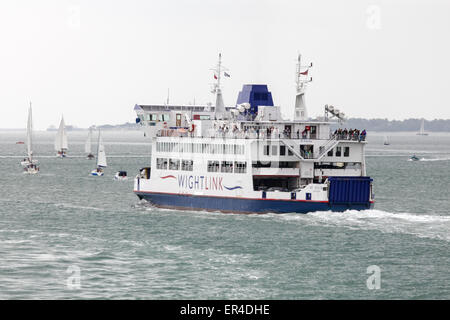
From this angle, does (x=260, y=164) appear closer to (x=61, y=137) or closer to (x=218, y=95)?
(x=218, y=95)

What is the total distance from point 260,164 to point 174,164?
355 inches

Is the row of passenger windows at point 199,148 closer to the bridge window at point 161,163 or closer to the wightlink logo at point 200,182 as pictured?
the bridge window at point 161,163

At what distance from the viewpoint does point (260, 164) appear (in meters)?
62.0

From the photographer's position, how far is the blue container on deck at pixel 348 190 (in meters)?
57.9

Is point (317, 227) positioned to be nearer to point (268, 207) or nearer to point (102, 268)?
point (268, 207)

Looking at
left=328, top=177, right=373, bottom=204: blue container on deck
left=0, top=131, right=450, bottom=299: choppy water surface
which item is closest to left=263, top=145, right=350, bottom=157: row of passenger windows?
left=328, top=177, right=373, bottom=204: blue container on deck

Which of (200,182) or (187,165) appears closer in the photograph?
(200,182)

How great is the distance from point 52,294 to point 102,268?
542cm

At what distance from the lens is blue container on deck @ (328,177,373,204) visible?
190ft

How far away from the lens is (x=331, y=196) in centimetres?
5797

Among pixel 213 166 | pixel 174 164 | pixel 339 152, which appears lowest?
pixel 174 164

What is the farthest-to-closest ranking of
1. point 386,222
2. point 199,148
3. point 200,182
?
point 199,148
point 200,182
point 386,222

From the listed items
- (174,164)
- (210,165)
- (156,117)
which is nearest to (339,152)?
(210,165)
